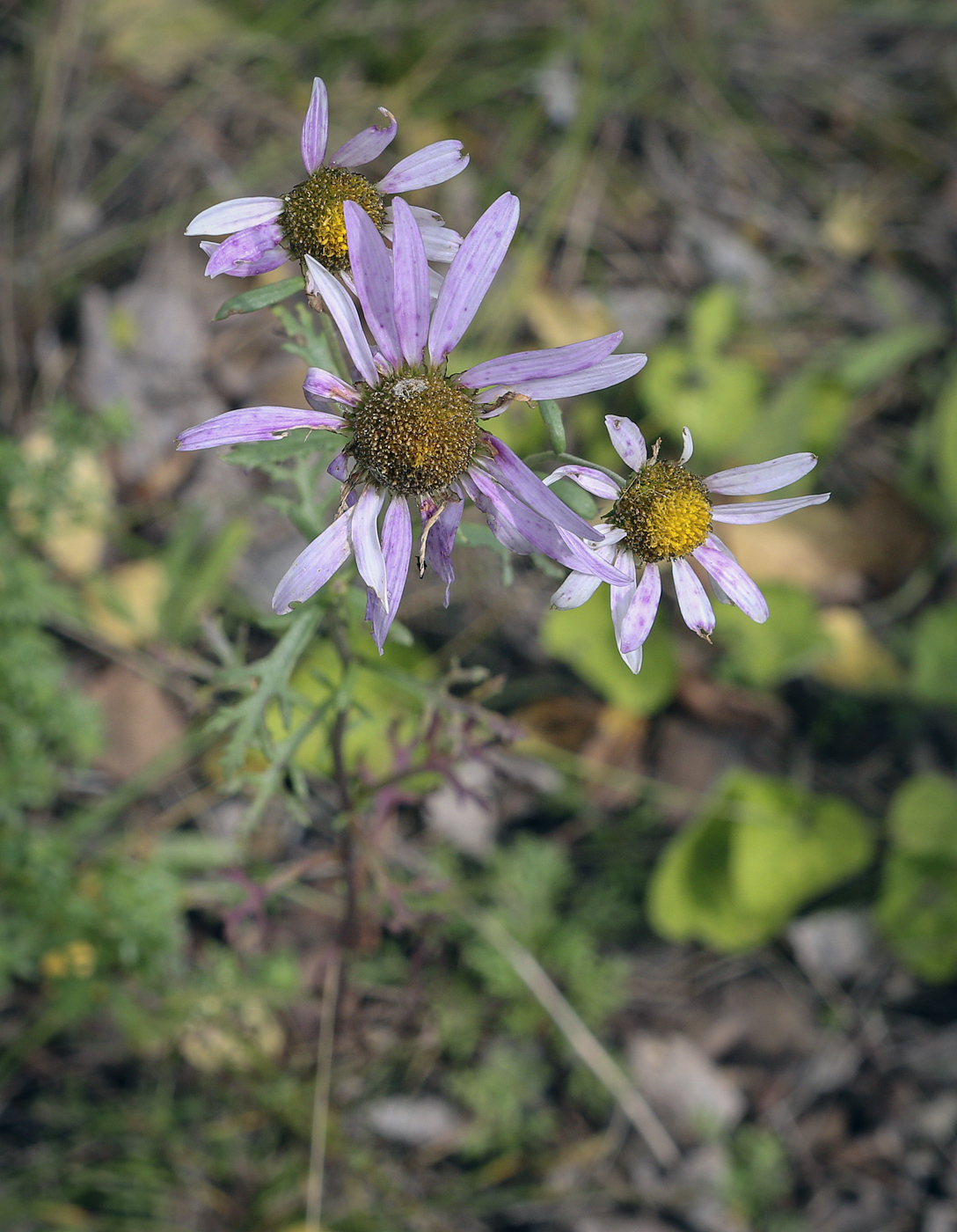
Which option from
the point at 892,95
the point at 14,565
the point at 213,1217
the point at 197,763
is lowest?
the point at 213,1217

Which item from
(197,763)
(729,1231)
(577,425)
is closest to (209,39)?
(577,425)

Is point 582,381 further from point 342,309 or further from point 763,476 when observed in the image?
point 763,476

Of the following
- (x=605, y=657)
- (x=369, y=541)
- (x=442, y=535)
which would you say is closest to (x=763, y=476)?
(x=442, y=535)

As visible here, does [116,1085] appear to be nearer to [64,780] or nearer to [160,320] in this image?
[64,780]

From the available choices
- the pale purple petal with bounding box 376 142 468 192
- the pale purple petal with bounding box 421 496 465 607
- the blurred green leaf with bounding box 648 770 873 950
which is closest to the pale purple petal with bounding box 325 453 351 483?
the pale purple petal with bounding box 421 496 465 607

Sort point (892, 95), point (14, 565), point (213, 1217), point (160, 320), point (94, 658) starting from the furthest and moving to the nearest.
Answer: point (892, 95) → point (160, 320) → point (94, 658) → point (213, 1217) → point (14, 565)

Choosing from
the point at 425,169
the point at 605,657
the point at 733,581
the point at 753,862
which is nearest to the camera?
the point at 425,169

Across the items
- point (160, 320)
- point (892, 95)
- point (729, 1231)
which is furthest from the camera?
point (892, 95)

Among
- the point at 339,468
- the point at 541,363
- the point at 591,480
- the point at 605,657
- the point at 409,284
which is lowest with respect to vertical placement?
the point at 605,657
